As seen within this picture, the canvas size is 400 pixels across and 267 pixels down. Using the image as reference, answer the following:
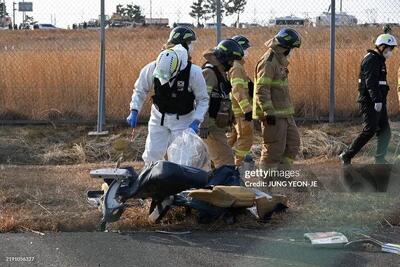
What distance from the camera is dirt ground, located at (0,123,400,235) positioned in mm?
6234

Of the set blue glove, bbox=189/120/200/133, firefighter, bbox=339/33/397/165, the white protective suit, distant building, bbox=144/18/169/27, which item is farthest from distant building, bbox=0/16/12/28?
blue glove, bbox=189/120/200/133

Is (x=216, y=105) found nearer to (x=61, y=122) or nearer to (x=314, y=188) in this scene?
(x=314, y=188)

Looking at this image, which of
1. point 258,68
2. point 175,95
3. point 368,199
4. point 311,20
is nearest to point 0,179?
point 175,95

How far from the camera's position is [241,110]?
8.41 m

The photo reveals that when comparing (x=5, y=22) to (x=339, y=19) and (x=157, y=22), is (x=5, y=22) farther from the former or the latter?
(x=339, y=19)

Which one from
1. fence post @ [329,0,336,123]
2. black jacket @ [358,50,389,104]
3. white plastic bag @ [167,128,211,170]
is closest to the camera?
white plastic bag @ [167,128,211,170]

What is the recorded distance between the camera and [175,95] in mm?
6676

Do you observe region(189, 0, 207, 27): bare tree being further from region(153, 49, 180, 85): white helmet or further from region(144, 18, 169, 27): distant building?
region(153, 49, 180, 85): white helmet

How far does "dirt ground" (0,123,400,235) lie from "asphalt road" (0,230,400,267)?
0.85 ft

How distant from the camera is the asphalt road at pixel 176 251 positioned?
17.2ft

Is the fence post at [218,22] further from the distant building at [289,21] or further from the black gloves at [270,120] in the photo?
the black gloves at [270,120]

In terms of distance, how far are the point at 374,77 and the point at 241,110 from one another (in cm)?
166

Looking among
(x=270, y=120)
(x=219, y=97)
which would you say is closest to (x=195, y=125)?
(x=219, y=97)

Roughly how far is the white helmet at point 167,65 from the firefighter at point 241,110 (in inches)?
57.4
